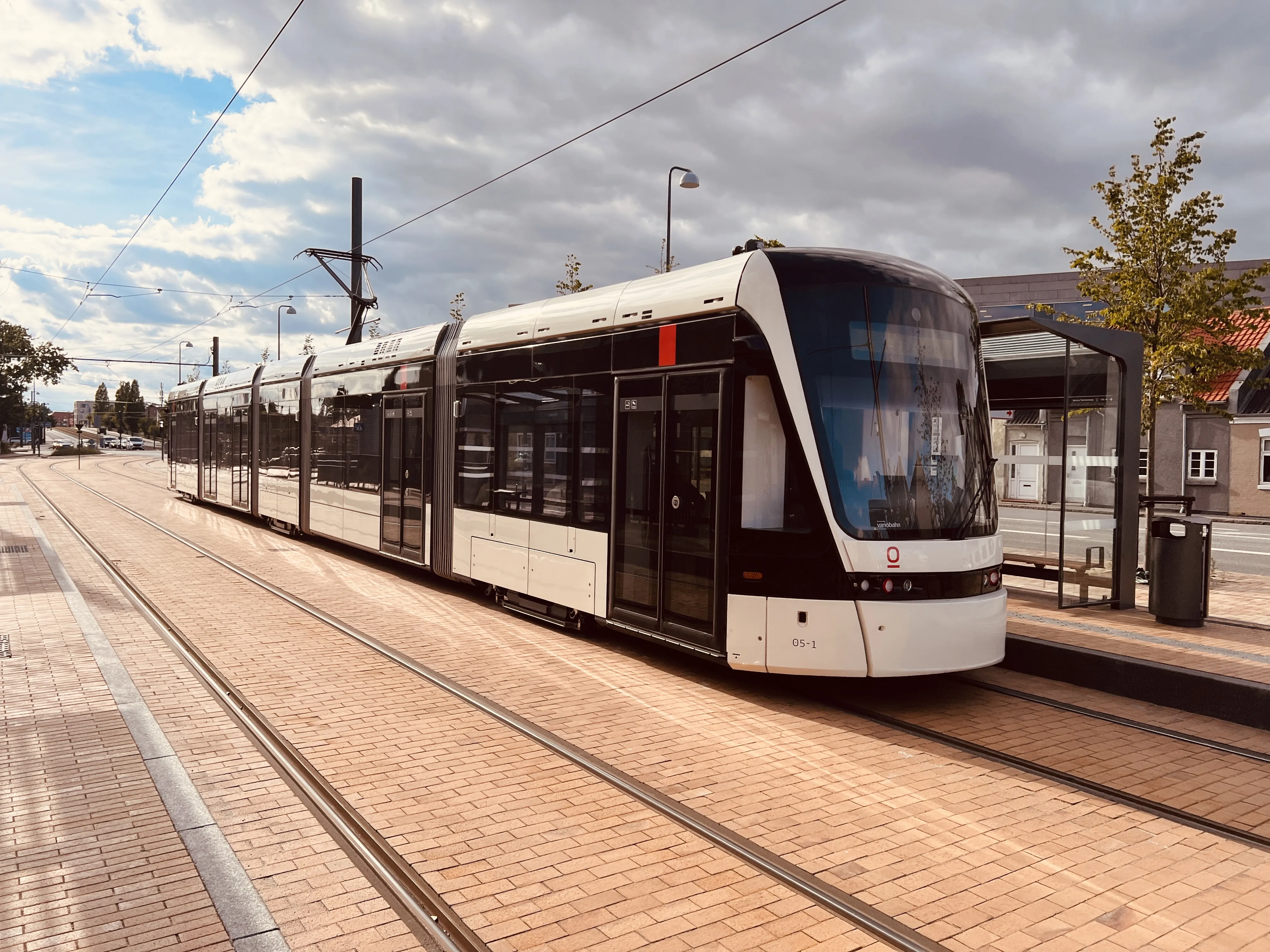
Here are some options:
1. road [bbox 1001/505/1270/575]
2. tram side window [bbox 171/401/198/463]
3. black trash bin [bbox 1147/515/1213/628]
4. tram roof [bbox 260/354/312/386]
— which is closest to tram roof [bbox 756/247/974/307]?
road [bbox 1001/505/1270/575]

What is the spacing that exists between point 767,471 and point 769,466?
35mm

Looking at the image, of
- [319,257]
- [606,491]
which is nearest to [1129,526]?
[606,491]

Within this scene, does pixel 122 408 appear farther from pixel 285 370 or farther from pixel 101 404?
pixel 285 370

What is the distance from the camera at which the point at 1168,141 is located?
594 inches

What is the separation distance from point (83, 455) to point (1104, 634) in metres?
90.4

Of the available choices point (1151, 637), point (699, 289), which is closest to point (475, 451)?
point (699, 289)

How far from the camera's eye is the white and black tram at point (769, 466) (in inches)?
273

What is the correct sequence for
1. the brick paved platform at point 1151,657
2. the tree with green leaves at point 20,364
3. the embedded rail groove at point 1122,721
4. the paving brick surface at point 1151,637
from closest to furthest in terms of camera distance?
the embedded rail groove at point 1122,721
the brick paved platform at point 1151,657
the paving brick surface at point 1151,637
the tree with green leaves at point 20,364

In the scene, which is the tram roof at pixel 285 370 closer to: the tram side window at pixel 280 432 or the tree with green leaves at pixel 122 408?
the tram side window at pixel 280 432

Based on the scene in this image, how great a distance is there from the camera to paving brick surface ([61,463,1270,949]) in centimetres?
402

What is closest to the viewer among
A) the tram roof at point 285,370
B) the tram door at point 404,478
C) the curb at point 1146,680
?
the curb at point 1146,680

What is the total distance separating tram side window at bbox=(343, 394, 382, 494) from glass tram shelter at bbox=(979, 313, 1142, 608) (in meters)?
8.31

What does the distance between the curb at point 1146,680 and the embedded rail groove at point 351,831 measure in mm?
6015

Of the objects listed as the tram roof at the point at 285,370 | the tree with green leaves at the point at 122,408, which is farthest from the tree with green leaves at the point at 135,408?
the tram roof at the point at 285,370
